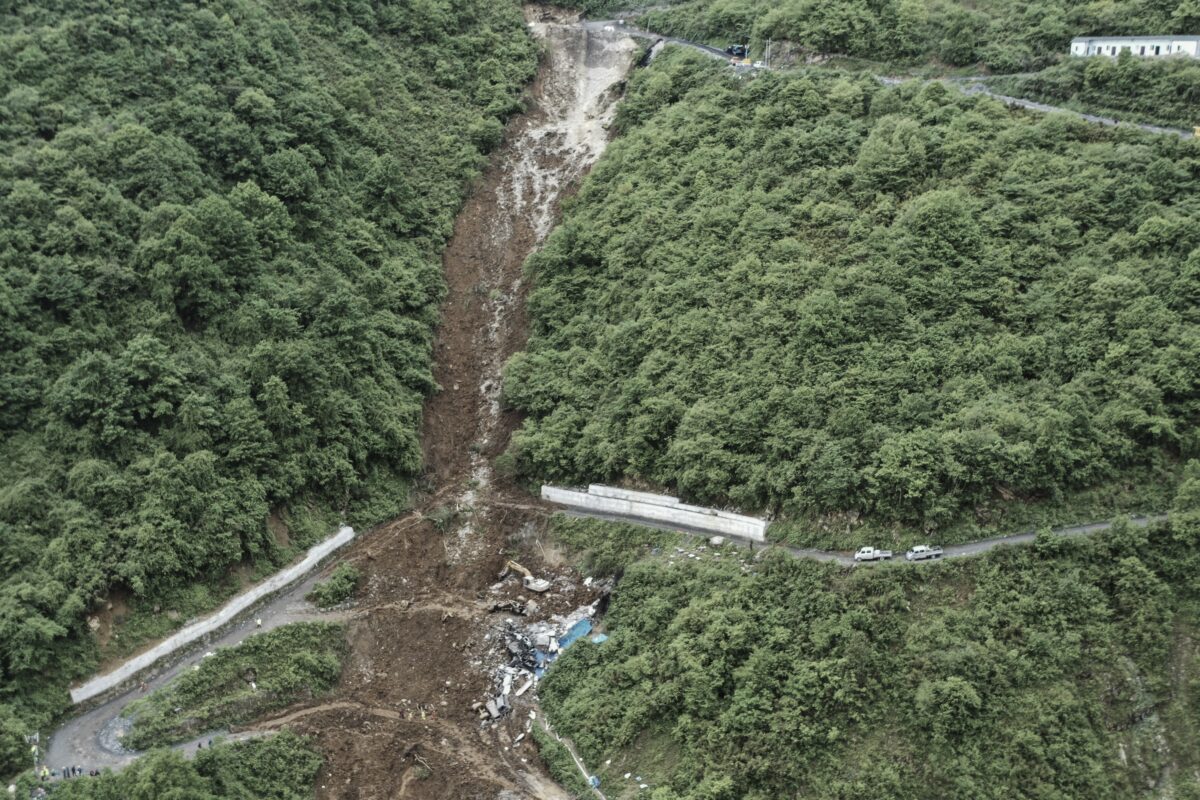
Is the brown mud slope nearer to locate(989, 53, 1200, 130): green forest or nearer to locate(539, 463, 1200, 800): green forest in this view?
locate(539, 463, 1200, 800): green forest

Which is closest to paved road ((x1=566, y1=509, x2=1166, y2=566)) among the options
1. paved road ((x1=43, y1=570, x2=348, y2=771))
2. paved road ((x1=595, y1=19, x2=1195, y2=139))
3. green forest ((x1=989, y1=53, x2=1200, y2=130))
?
paved road ((x1=595, y1=19, x2=1195, y2=139))

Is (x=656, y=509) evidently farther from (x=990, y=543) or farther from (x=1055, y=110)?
(x=1055, y=110)

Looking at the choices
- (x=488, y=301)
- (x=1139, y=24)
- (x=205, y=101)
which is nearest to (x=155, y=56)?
(x=205, y=101)

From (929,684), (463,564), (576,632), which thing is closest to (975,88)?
(929,684)

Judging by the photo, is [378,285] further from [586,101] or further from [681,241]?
[586,101]

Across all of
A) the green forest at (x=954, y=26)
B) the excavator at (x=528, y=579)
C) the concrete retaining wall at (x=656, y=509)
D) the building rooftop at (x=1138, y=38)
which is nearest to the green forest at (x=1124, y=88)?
the building rooftop at (x=1138, y=38)
